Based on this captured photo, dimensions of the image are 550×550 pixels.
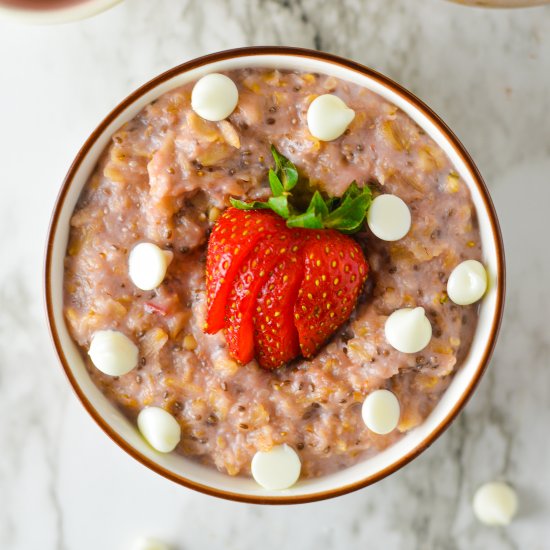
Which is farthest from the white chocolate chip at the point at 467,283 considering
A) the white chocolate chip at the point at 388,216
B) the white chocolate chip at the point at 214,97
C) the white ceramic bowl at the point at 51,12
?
the white ceramic bowl at the point at 51,12

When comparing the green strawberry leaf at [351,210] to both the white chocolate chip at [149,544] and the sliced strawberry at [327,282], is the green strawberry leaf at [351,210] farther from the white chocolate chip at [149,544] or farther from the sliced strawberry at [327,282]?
the white chocolate chip at [149,544]

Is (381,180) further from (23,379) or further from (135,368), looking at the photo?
(23,379)

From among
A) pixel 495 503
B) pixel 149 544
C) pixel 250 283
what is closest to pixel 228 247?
pixel 250 283

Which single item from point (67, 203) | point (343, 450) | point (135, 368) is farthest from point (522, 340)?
point (67, 203)

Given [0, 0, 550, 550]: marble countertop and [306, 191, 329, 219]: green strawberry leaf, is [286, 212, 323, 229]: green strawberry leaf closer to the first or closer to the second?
[306, 191, 329, 219]: green strawberry leaf

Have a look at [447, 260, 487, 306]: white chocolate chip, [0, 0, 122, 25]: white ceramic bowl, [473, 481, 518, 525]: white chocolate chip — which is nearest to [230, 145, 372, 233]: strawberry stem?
[447, 260, 487, 306]: white chocolate chip

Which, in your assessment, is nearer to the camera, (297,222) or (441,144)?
(297,222)
